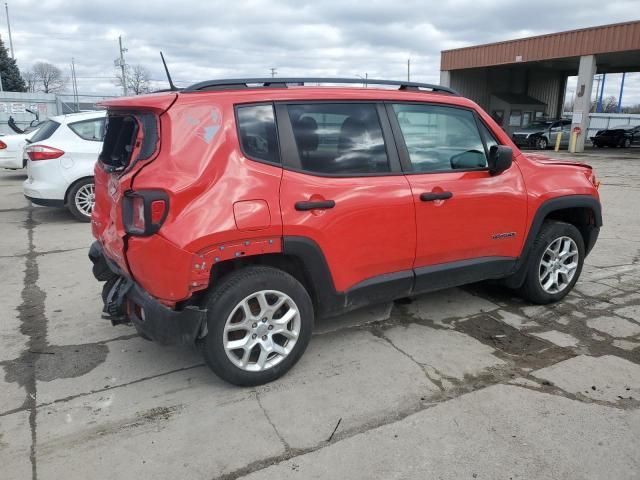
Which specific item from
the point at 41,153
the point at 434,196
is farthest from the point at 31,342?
the point at 41,153

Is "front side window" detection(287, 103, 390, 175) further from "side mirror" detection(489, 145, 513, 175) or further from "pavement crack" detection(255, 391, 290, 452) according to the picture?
"pavement crack" detection(255, 391, 290, 452)

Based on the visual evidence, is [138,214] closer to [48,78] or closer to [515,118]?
[515,118]

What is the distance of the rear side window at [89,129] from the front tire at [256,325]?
5.95m

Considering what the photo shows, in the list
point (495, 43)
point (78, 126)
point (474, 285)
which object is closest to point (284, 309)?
point (474, 285)

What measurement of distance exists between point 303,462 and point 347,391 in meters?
0.69

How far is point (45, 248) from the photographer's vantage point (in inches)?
257

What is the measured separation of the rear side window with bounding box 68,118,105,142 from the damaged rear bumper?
17.5 feet

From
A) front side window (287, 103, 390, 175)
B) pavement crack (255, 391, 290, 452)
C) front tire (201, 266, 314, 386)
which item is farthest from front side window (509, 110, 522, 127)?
pavement crack (255, 391, 290, 452)

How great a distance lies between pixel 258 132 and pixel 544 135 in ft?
88.8

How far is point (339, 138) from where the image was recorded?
10.9ft

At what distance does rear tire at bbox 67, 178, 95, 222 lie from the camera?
776 centimetres

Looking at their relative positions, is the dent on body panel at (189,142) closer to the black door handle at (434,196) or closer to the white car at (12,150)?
the black door handle at (434,196)

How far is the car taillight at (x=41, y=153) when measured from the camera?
24.7 feet

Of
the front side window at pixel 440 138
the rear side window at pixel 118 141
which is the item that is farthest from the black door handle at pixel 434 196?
the rear side window at pixel 118 141
